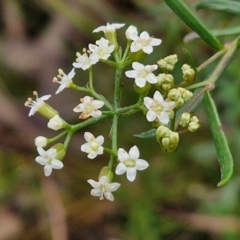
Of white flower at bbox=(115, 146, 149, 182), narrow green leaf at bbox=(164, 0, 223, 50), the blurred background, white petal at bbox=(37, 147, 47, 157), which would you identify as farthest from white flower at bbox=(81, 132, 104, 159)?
the blurred background

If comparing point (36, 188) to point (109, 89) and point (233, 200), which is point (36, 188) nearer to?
point (109, 89)

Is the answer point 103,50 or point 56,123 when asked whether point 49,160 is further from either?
point 103,50

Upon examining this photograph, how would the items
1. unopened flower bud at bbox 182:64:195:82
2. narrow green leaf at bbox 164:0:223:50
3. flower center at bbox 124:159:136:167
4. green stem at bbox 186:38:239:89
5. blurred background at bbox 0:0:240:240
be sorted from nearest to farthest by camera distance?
flower center at bbox 124:159:136:167
unopened flower bud at bbox 182:64:195:82
green stem at bbox 186:38:239:89
narrow green leaf at bbox 164:0:223:50
blurred background at bbox 0:0:240:240

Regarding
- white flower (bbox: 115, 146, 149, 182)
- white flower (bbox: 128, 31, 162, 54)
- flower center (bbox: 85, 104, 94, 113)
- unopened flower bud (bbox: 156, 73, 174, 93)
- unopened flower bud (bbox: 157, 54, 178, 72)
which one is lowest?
white flower (bbox: 115, 146, 149, 182)

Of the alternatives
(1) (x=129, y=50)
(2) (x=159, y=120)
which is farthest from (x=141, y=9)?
(2) (x=159, y=120)

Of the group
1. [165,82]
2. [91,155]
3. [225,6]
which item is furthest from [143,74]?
[225,6]

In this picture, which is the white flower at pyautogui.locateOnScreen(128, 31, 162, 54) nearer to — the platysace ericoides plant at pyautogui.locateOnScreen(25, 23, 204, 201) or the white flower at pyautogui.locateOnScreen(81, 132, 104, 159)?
the platysace ericoides plant at pyautogui.locateOnScreen(25, 23, 204, 201)
